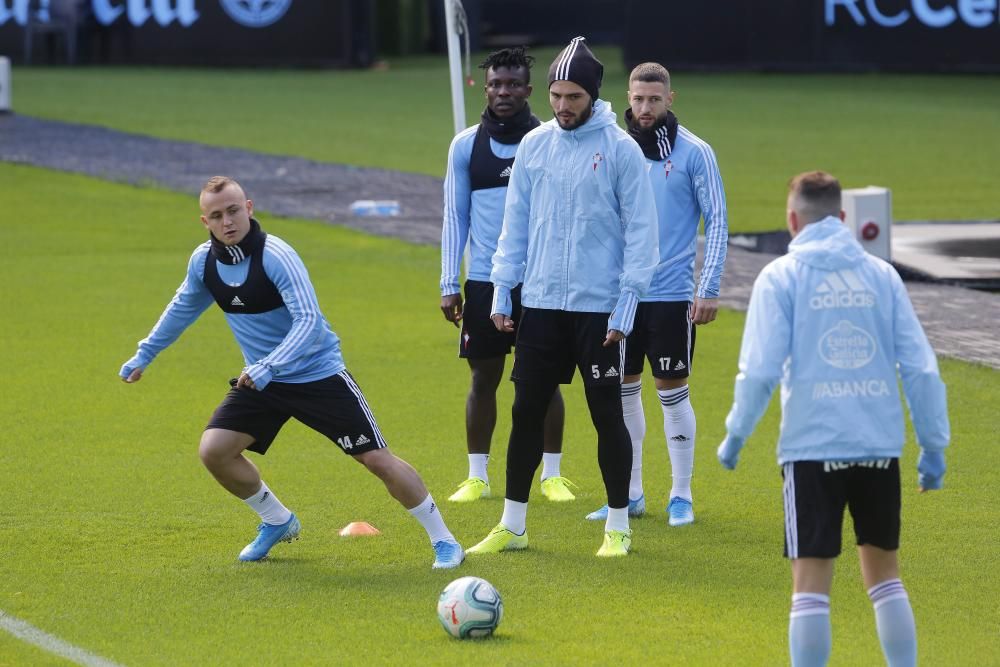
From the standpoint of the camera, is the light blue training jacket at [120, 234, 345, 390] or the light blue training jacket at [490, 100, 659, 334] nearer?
the light blue training jacket at [120, 234, 345, 390]

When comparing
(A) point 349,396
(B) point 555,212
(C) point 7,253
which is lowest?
(C) point 7,253

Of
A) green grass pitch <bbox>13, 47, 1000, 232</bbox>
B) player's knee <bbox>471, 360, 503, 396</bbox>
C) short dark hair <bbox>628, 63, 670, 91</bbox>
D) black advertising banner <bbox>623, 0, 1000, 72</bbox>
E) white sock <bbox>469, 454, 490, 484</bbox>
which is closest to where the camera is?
short dark hair <bbox>628, 63, 670, 91</bbox>

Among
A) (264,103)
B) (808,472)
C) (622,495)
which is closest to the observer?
(808,472)

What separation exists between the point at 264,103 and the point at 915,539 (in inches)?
1021

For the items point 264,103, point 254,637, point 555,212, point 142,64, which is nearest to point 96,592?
point 254,637

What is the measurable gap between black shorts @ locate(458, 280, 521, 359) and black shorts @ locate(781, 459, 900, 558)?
331 cm

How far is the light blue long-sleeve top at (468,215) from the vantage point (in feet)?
27.9

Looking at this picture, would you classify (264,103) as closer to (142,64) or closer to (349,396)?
(142,64)

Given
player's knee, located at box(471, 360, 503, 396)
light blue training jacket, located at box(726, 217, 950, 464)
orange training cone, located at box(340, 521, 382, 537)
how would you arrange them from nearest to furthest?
1. light blue training jacket, located at box(726, 217, 950, 464)
2. orange training cone, located at box(340, 521, 382, 537)
3. player's knee, located at box(471, 360, 503, 396)

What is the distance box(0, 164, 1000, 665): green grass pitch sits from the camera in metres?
6.43

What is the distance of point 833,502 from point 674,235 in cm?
297

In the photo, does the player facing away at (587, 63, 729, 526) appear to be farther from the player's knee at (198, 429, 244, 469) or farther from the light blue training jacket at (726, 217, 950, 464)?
the light blue training jacket at (726, 217, 950, 464)

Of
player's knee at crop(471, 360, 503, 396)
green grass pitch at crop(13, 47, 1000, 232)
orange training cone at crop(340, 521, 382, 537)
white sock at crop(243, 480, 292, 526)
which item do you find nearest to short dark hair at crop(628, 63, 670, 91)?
player's knee at crop(471, 360, 503, 396)

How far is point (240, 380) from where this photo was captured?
7031 mm
